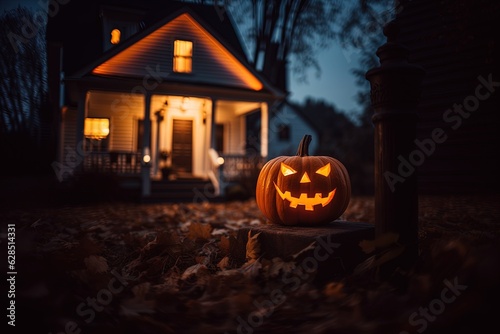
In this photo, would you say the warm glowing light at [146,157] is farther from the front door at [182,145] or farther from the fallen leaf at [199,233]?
the fallen leaf at [199,233]

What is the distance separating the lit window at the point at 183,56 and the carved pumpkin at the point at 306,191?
363 inches

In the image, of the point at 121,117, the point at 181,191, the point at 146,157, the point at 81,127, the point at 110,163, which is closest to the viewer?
the point at 81,127

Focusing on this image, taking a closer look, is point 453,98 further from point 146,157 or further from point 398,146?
point 146,157

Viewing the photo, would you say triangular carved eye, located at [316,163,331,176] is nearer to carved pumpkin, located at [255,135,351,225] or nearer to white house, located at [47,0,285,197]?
carved pumpkin, located at [255,135,351,225]

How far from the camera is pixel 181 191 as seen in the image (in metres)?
10.4

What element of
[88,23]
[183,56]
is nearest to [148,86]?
[183,56]

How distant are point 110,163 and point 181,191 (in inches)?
89.7

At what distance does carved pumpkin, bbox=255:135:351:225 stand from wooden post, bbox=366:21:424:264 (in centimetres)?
55

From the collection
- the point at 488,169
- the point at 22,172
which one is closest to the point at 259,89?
the point at 488,169

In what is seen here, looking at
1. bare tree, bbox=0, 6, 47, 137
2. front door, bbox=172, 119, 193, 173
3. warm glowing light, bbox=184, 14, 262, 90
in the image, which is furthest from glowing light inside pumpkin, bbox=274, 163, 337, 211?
front door, bbox=172, 119, 193, 173

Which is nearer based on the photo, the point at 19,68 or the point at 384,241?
the point at 384,241

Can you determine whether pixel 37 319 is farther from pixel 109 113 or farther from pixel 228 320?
pixel 109 113

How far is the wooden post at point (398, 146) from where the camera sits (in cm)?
187

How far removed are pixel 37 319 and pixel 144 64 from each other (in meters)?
9.85
